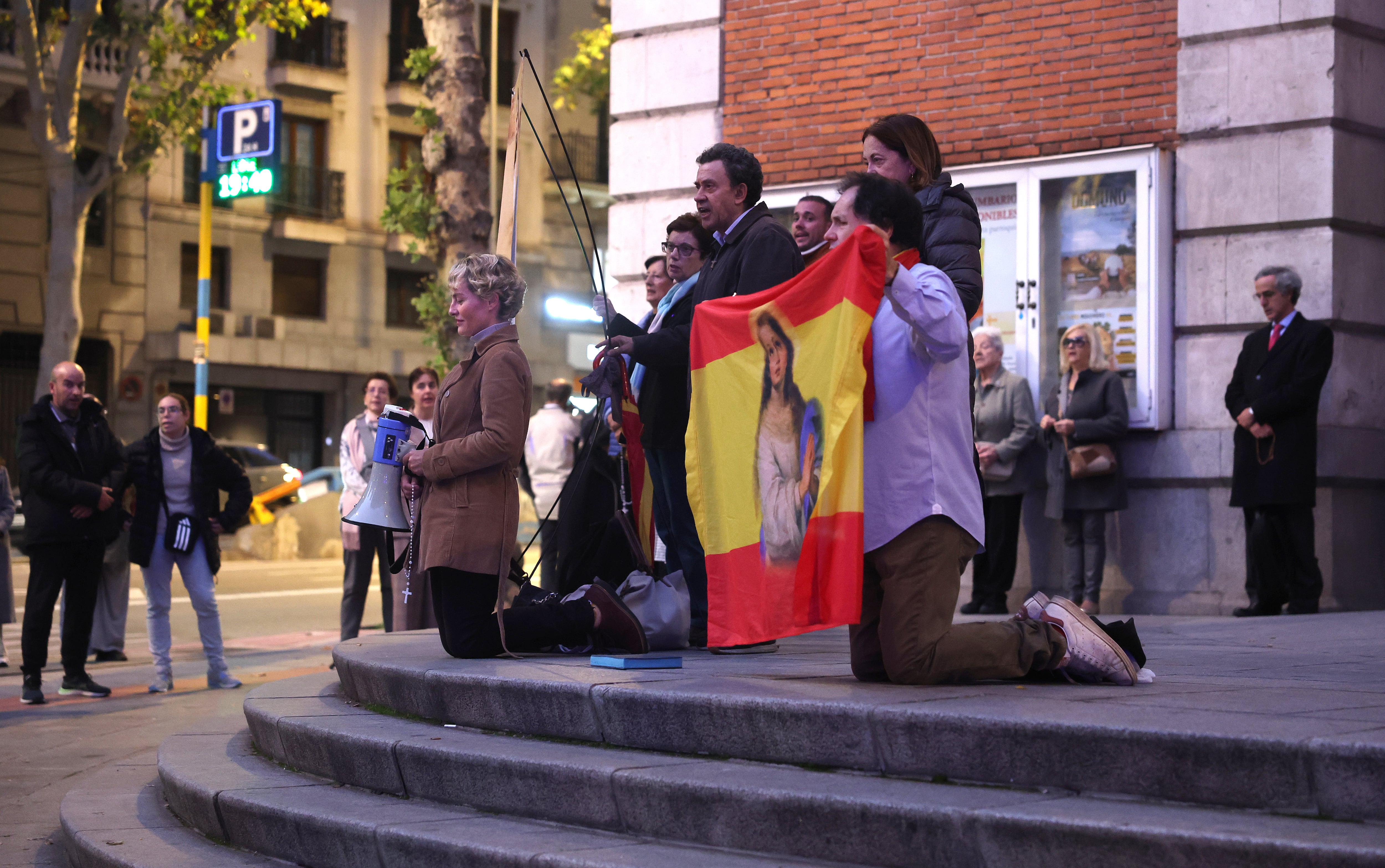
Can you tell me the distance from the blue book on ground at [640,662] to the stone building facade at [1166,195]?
4.93 meters

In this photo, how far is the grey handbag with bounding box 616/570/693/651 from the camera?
22.9 ft

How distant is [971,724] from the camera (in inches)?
173

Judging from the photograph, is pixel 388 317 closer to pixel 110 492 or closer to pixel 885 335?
pixel 110 492

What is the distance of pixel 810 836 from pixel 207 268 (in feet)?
63.8

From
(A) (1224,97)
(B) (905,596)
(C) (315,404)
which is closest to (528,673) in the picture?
(B) (905,596)

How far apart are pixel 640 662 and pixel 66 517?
5083 millimetres

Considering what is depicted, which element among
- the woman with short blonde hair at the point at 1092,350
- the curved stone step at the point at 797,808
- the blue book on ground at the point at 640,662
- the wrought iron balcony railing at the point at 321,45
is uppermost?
the wrought iron balcony railing at the point at 321,45

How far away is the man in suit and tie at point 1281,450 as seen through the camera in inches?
362

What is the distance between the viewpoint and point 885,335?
533cm

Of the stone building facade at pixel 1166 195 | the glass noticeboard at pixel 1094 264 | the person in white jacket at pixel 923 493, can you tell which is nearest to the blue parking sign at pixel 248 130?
the stone building facade at pixel 1166 195

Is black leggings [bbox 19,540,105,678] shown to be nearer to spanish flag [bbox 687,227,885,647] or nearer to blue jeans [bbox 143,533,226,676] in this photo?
blue jeans [bbox 143,533,226,676]

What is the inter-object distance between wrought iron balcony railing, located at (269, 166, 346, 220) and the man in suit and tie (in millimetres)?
31603

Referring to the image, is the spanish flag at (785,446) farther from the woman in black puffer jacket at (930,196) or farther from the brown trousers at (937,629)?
the woman in black puffer jacket at (930,196)

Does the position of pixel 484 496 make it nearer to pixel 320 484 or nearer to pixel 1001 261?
pixel 1001 261
